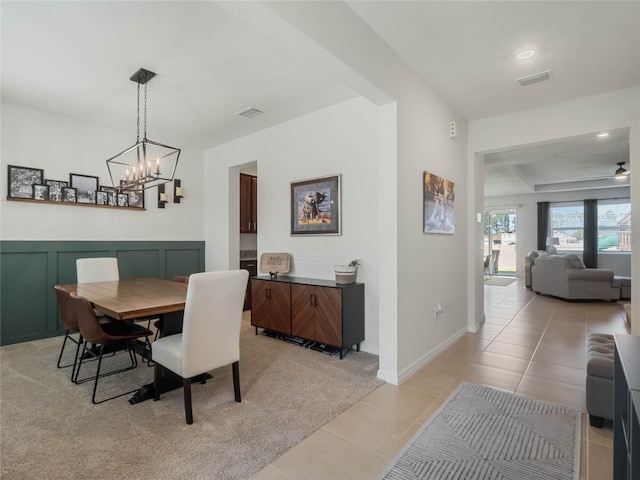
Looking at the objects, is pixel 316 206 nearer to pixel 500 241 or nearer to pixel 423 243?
pixel 423 243

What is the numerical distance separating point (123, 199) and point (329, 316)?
3562mm

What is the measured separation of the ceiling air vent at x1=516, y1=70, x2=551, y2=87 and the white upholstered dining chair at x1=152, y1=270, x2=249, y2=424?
10.3 feet

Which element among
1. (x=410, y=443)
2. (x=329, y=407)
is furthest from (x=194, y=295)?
(x=410, y=443)

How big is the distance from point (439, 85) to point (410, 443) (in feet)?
10.3

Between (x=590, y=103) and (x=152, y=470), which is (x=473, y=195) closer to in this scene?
(x=590, y=103)

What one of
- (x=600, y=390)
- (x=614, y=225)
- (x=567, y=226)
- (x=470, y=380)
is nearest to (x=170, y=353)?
(x=470, y=380)

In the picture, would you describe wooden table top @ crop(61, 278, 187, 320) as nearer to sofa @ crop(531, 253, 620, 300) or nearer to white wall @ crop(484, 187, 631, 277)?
sofa @ crop(531, 253, 620, 300)

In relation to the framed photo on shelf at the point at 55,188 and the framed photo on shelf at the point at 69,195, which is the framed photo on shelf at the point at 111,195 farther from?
the framed photo on shelf at the point at 55,188

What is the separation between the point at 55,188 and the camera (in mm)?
4086

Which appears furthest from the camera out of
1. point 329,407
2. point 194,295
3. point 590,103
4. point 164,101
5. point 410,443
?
point 164,101

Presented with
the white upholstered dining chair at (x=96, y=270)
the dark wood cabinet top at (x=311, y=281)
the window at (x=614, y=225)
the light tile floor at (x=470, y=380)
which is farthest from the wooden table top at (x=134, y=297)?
the window at (x=614, y=225)

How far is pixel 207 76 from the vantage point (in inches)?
121

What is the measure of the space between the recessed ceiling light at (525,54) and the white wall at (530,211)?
8.67 meters

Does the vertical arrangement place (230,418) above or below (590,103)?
below
